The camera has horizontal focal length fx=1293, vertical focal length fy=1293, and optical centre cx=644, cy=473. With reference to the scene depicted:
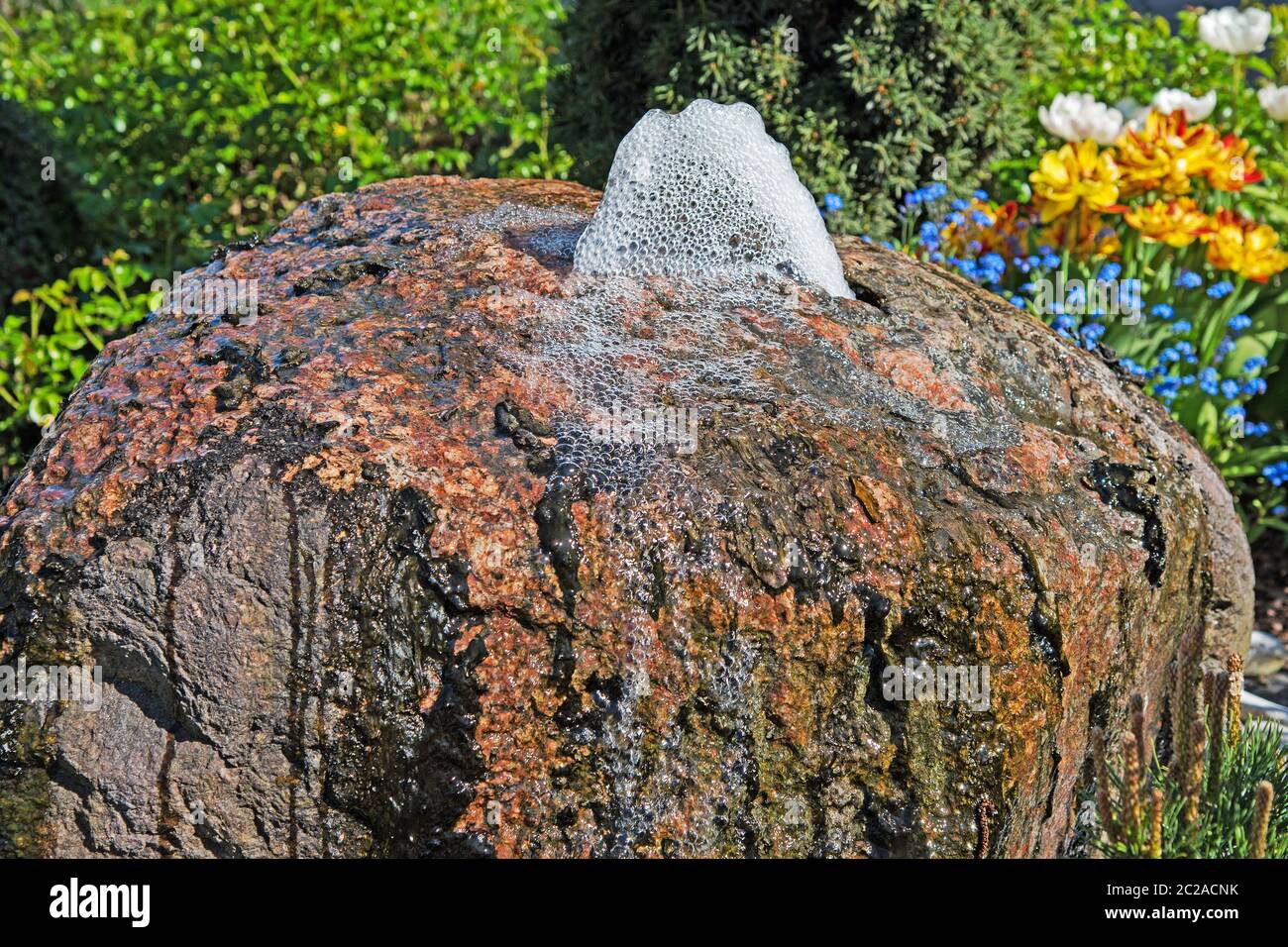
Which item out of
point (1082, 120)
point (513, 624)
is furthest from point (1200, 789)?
point (1082, 120)

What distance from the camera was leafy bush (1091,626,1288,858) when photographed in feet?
6.52

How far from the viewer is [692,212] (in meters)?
2.70

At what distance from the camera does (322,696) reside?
Result: 2.05m

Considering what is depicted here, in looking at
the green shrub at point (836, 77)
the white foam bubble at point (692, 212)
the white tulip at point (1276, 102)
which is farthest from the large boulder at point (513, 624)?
the white tulip at point (1276, 102)

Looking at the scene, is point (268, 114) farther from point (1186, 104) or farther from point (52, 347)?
point (1186, 104)

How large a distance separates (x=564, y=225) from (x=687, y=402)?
0.81 meters

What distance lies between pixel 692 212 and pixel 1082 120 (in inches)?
91.5

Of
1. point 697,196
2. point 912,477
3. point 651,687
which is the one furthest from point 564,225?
point 651,687

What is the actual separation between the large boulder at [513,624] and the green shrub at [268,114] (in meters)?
3.26

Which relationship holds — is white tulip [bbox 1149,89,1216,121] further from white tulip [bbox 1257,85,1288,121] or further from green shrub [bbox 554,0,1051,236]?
green shrub [bbox 554,0,1051,236]

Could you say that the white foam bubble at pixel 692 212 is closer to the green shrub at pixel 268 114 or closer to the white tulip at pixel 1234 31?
the green shrub at pixel 268 114

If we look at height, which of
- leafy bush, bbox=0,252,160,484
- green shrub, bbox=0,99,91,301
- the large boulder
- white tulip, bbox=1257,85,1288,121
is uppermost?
white tulip, bbox=1257,85,1288,121

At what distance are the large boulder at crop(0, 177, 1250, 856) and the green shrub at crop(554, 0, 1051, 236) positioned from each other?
7.64 feet

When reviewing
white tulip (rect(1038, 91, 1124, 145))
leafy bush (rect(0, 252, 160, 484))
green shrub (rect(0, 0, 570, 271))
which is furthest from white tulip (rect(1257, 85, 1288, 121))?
leafy bush (rect(0, 252, 160, 484))
